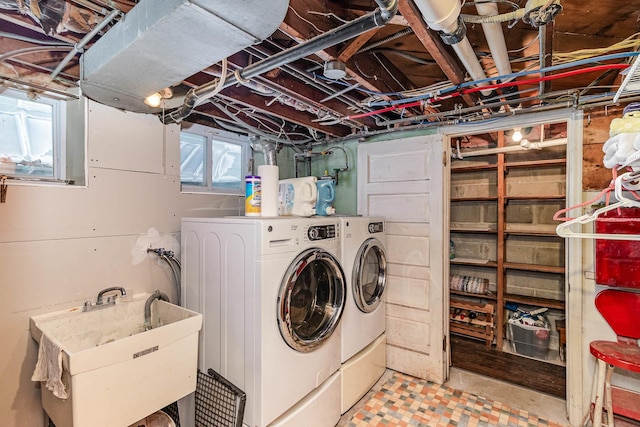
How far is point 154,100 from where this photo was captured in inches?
71.8

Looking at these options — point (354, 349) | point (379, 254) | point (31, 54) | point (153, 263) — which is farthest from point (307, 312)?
point (31, 54)

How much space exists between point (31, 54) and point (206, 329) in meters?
1.70

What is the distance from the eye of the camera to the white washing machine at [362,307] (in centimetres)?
215

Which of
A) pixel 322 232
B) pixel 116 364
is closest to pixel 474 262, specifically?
pixel 322 232

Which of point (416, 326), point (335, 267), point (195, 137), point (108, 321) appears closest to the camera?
point (108, 321)

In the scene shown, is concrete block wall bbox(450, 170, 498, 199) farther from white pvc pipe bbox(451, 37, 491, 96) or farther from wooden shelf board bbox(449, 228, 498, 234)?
white pvc pipe bbox(451, 37, 491, 96)

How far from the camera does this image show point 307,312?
2029 mm

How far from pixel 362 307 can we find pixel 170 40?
201cm

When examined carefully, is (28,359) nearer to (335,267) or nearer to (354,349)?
(335,267)

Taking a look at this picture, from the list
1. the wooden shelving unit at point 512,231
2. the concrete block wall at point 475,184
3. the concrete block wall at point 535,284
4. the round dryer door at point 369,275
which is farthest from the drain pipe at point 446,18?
the concrete block wall at point 535,284

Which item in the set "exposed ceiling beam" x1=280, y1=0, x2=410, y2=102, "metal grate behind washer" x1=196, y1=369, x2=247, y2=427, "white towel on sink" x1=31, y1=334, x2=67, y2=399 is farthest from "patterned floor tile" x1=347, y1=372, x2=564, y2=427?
"exposed ceiling beam" x1=280, y1=0, x2=410, y2=102

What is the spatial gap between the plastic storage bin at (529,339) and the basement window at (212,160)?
3.13m

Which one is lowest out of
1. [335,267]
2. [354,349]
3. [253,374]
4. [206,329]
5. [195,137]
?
[354,349]

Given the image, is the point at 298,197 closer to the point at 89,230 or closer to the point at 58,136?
the point at 89,230
